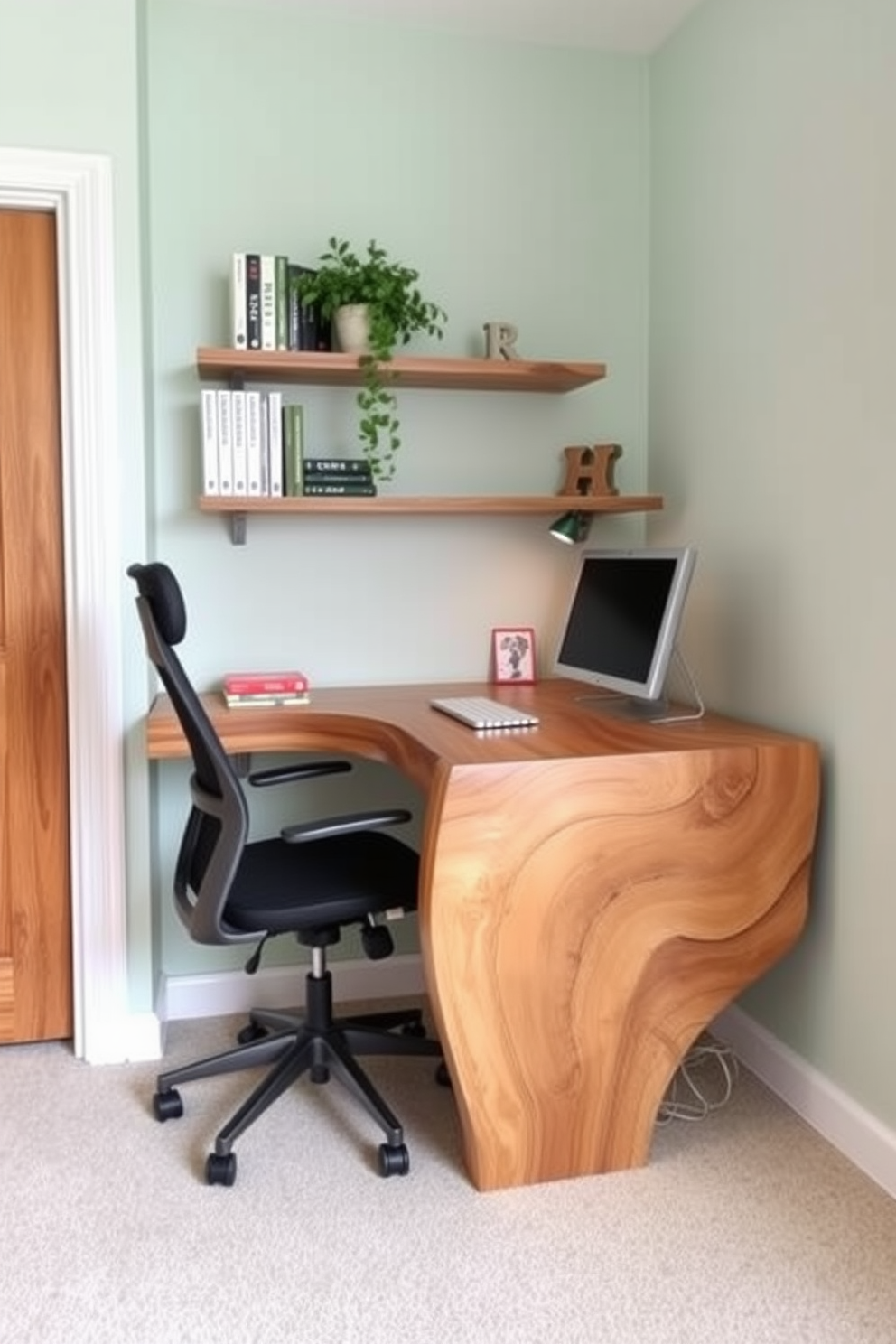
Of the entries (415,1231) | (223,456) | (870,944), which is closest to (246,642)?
(223,456)

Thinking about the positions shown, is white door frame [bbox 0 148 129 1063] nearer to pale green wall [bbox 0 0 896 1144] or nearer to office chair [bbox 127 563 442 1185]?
pale green wall [bbox 0 0 896 1144]

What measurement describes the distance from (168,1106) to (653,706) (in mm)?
1394

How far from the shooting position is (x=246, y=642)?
9.08ft

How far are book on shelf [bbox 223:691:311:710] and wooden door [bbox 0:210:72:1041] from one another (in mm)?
405

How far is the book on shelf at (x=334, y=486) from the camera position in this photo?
2559 mm

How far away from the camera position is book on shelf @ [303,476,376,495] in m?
2.56

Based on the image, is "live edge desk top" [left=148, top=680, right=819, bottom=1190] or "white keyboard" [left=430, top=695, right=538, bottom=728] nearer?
"live edge desk top" [left=148, top=680, right=819, bottom=1190]

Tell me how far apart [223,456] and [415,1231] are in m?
1.68

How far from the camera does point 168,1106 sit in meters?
2.23

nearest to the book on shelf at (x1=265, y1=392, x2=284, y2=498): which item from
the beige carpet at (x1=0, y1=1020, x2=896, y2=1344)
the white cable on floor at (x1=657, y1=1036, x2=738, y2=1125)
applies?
the beige carpet at (x1=0, y1=1020, x2=896, y2=1344)

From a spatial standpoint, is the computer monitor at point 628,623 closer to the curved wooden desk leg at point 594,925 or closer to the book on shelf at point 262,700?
the curved wooden desk leg at point 594,925

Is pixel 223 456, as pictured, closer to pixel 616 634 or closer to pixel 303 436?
pixel 303 436

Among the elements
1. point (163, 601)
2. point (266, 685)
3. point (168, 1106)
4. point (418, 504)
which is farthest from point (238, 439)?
point (168, 1106)

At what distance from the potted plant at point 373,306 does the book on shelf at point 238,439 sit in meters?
0.29
